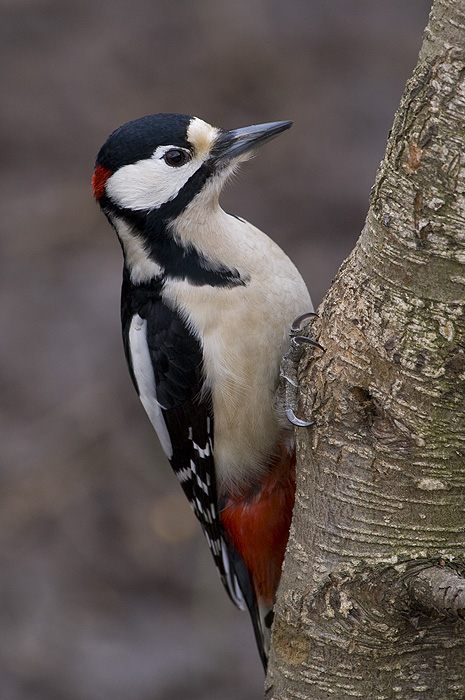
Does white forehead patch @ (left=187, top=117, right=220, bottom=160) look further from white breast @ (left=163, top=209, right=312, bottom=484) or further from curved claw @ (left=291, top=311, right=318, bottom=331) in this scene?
curved claw @ (left=291, top=311, right=318, bottom=331)

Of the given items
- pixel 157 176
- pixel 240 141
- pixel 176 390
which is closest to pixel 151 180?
pixel 157 176

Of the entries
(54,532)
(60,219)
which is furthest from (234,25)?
(54,532)

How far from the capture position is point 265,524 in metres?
2.79

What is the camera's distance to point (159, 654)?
411 centimetres

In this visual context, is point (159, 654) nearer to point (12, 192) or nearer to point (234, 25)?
point (12, 192)

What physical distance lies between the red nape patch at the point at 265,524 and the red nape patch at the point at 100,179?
3.07 ft

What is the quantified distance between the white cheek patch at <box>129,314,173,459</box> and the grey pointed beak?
→ 0.53m

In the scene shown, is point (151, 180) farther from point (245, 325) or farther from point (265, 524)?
point (265, 524)

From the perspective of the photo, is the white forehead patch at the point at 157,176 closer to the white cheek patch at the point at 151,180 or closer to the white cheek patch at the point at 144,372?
the white cheek patch at the point at 151,180

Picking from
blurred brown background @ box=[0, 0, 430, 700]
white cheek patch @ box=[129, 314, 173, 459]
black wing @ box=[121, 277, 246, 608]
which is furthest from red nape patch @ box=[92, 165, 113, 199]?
blurred brown background @ box=[0, 0, 430, 700]

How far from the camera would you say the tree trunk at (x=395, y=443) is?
5.13 ft

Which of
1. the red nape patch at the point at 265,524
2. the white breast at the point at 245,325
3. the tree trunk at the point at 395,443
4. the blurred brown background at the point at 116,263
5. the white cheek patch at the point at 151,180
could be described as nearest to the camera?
the tree trunk at the point at 395,443

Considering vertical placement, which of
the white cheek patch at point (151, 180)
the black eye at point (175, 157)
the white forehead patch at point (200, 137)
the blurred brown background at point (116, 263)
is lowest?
the blurred brown background at point (116, 263)

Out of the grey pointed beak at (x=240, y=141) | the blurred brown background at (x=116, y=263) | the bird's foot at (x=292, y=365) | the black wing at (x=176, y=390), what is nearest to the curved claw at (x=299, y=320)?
the bird's foot at (x=292, y=365)
